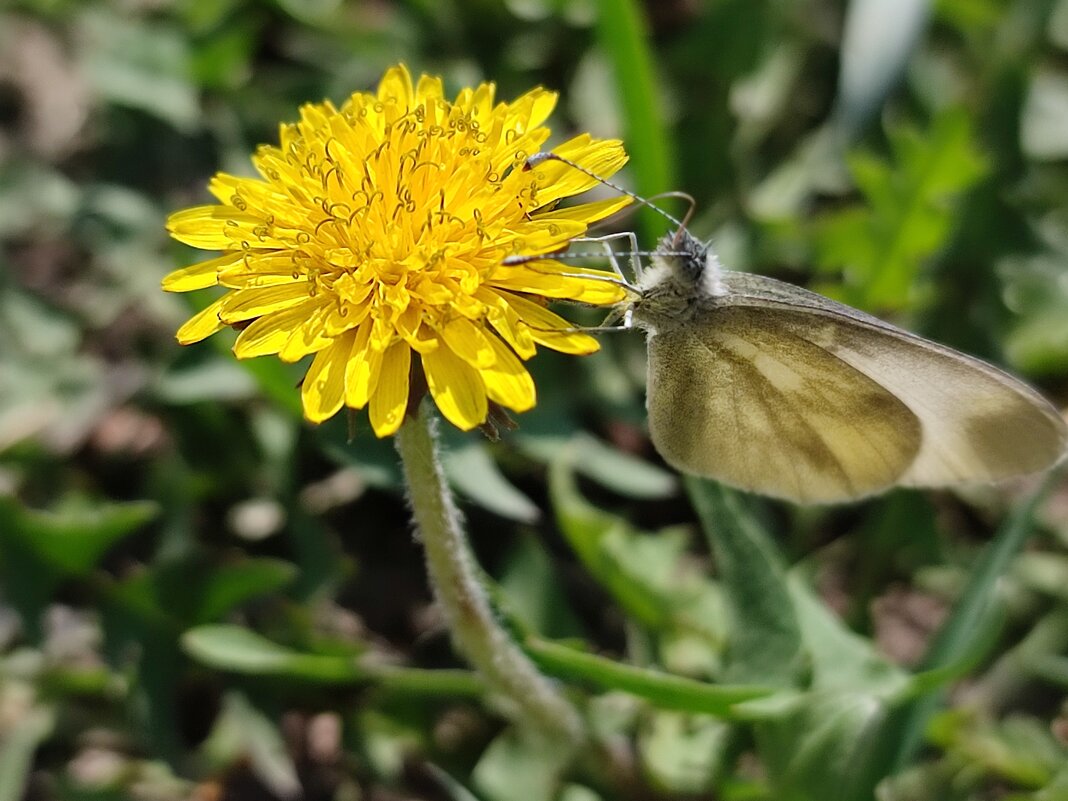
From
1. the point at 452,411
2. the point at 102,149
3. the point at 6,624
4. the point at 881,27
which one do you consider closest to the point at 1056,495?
the point at 881,27

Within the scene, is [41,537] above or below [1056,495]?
above

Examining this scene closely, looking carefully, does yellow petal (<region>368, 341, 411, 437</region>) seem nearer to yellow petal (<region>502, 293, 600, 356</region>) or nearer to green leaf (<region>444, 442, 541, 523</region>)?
yellow petal (<region>502, 293, 600, 356</region>)

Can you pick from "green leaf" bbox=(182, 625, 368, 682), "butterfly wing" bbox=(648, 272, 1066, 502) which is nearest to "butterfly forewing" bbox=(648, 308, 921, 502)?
"butterfly wing" bbox=(648, 272, 1066, 502)

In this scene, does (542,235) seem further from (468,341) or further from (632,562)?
(632,562)

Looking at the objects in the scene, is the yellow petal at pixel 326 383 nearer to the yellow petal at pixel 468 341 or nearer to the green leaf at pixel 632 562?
the yellow petal at pixel 468 341

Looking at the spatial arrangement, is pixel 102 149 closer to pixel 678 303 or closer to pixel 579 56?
pixel 579 56
